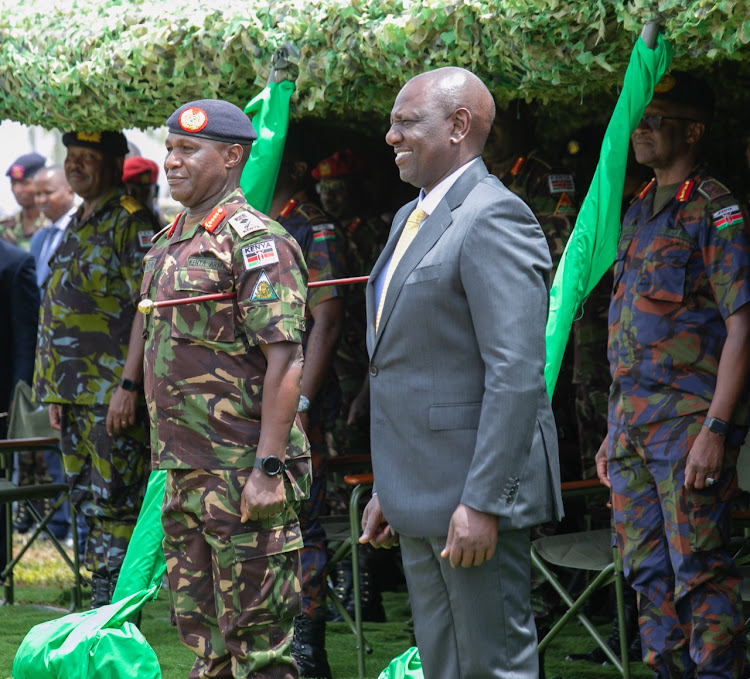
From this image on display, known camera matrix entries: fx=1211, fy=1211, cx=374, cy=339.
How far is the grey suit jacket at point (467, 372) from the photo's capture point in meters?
2.72

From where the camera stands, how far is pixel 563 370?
620cm

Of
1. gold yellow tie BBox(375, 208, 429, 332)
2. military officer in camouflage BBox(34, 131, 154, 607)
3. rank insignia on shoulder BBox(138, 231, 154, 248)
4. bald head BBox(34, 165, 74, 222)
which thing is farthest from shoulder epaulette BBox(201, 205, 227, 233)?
bald head BBox(34, 165, 74, 222)

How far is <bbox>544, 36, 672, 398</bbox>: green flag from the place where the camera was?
380cm

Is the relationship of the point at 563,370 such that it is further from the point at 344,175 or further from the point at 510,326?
the point at 510,326

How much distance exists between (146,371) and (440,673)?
150 cm

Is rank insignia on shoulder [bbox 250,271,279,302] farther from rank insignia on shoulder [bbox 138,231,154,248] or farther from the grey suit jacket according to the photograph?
rank insignia on shoulder [bbox 138,231,154,248]

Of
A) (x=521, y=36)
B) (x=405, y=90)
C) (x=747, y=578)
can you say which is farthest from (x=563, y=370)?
(x=405, y=90)

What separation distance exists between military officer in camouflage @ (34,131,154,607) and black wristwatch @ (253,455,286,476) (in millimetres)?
2170

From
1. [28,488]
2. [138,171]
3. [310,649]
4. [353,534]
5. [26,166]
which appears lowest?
[310,649]

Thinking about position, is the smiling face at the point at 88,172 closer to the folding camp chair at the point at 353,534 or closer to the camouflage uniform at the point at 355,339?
the camouflage uniform at the point at 355,339

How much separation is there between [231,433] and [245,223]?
658 mm

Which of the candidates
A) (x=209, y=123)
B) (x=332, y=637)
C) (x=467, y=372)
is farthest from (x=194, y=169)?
(x=332, y=637)

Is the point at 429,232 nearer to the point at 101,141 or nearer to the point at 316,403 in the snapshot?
the point at 316,403

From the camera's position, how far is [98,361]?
5852 millimetres
